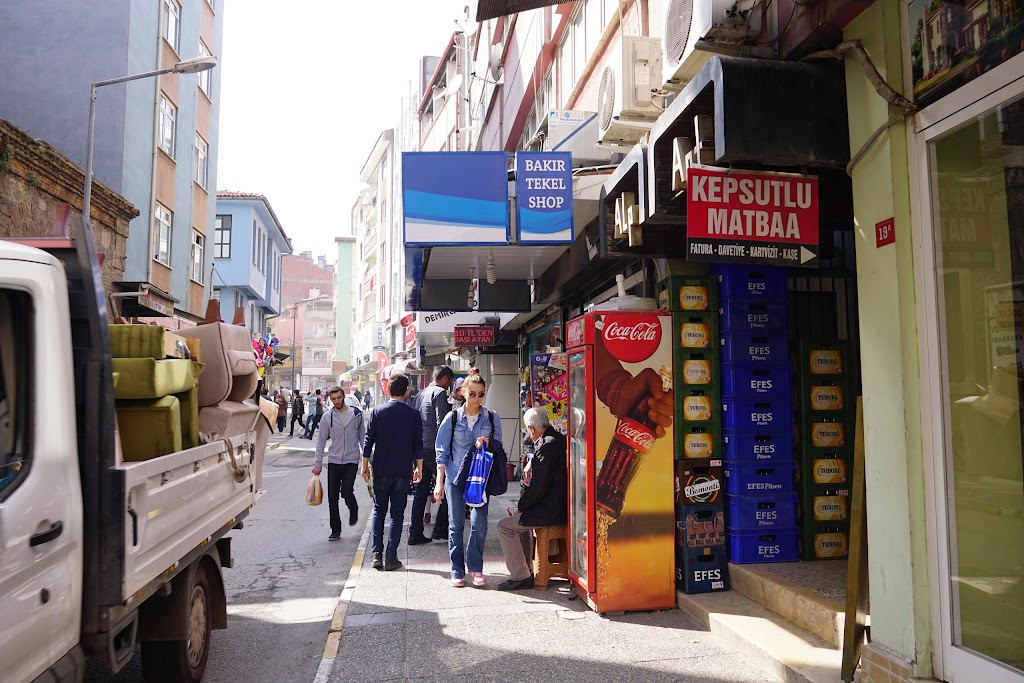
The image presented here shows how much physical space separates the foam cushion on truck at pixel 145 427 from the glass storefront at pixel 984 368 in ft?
12.2

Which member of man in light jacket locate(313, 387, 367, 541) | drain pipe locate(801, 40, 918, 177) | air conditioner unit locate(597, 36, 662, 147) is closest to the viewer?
drain pipe locate(801, 40, 918, 177)

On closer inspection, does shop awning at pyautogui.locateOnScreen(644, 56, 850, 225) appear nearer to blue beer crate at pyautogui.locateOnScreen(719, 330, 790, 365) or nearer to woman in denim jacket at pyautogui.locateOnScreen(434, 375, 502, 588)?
blue beer crate at pyautogui.locateOnScreen(719, 330, 790, 365)

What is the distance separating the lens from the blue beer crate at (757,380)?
20.3 ft

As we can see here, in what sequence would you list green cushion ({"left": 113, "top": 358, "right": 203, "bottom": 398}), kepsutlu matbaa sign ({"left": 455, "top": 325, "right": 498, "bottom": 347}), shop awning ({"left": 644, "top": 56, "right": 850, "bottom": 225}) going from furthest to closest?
1. kepsutlu matbaa sign ({"left": 455, "top": 325, "right": 498, "bottom": 347})
2. shop awning ({"left": 644, "top": 56, "right": 850, "bottom": 225})
3. green cushion ({"left": 113, "top": 358, "right": 203, "bottom": 398})

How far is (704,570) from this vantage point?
610 cm

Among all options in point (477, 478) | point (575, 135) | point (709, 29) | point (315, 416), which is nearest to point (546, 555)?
point (477, 478)

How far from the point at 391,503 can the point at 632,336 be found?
3035 millimetres

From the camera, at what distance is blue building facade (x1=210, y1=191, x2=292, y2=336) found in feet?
107

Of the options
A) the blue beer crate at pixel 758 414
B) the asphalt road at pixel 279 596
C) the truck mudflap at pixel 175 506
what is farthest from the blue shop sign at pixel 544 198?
the asphalt road at pixel 279 596

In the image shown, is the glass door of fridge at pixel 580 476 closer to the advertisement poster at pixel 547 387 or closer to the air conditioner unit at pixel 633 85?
the air conditioner unit at pixel 633 85

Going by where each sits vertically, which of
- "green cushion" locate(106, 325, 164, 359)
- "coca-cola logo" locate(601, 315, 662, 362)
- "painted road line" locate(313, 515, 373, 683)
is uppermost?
"coca-cola logo" locate(601, 315, 662, 362)

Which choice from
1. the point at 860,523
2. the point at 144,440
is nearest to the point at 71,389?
the point at 144,440

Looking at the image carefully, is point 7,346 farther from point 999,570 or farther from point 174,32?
point 174,32

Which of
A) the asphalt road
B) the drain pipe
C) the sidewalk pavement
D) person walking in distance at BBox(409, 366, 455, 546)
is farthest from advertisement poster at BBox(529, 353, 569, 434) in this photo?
the drain pipe
